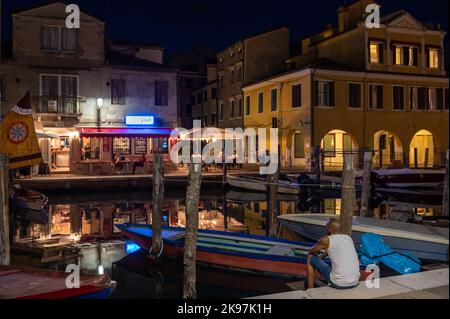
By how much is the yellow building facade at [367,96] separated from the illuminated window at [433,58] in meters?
0.07

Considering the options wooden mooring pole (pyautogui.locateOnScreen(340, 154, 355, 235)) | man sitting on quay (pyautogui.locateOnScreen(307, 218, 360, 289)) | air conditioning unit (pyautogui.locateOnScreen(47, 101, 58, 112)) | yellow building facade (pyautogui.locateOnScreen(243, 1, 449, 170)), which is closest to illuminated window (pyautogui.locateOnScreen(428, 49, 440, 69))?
yellow building facade (pyautogui.locateOnScreen(243, 1, 449, 170))

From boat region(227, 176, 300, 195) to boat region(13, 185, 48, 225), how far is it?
10077 mm

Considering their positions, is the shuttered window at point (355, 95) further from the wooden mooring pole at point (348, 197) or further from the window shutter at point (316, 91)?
the wooden mooring pole at point (348, 197)

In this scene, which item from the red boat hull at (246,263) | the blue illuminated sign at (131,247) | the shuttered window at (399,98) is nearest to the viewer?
the red boat hull at (246,263)

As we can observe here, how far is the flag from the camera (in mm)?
19734

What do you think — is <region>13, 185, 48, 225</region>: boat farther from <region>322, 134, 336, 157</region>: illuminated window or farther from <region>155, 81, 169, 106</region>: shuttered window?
<region>322, 134, 336, 157</region>: illuminated window

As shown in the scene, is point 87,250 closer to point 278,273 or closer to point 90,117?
point 278,273

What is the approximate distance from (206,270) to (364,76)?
924 inches

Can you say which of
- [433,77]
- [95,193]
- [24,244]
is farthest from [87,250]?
[433,77]

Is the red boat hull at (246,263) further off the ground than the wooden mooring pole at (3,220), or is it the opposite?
the wooden mooring pole at (3,220)

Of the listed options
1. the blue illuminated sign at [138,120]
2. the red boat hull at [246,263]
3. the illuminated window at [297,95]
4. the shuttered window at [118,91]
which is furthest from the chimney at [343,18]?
the red boat hull at [246,263]

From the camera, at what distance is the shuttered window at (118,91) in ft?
103

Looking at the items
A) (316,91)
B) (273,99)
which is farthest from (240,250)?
(273,99)

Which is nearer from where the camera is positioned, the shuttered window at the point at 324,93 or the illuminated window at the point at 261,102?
the shuttered window at the point at 324,93
